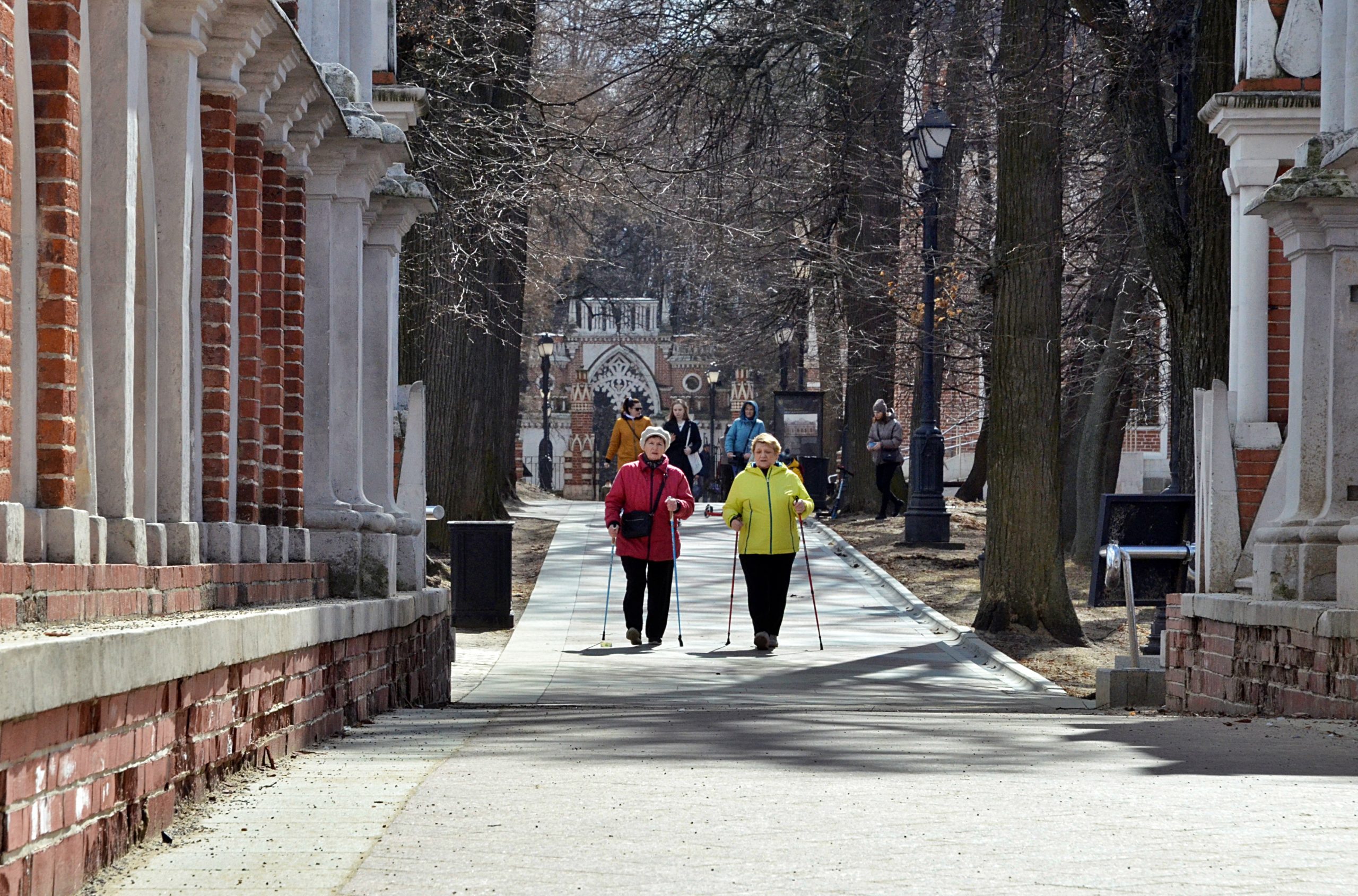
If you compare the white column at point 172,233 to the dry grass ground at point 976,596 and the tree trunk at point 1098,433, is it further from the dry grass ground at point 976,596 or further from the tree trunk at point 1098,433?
the tree trunk at point 1098,433

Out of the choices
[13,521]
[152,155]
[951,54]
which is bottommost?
[13,521]

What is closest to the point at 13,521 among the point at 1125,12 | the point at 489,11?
the point at 1125,12

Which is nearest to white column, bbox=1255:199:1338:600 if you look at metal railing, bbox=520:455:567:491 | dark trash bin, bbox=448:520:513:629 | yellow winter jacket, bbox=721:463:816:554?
yellow winter jacket, bbox=721:463:816:554

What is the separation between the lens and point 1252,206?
10.6 m

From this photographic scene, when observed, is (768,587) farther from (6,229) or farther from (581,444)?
(581,444)

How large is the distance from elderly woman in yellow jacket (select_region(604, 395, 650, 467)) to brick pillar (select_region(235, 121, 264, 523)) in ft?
42.0

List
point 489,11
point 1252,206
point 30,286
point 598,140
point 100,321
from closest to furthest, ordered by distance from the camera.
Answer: point 30,286
point 100,321
point 1252,206
point 598,140
point 489,11

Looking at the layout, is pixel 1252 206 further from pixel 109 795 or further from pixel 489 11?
pixel 489 11

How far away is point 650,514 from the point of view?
49.6 feet

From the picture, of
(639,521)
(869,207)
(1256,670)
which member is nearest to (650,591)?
(639,521)

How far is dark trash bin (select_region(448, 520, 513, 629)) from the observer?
55.5 ft

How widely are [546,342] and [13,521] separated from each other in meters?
46.2

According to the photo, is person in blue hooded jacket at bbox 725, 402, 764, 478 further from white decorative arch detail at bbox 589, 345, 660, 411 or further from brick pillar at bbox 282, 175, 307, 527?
white decorative arch detail at bbox 589, 345, 660, 411

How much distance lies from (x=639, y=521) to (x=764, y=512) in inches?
39.9
